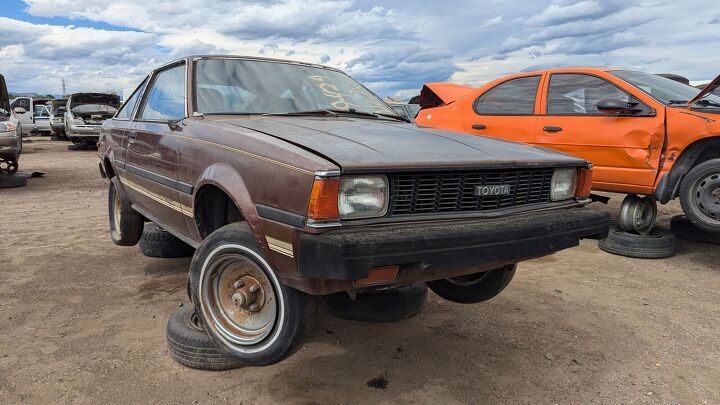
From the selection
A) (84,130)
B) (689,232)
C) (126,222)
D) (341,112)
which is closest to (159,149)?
(341,112)

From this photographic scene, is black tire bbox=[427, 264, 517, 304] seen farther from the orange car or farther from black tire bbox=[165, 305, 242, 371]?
the orange car

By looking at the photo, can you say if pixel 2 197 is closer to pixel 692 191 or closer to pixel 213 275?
→ pixel 213 275

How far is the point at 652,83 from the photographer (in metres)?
5.07

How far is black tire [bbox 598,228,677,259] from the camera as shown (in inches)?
188

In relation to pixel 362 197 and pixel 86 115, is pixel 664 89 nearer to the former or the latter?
pixel 362 197

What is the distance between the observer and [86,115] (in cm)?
1560

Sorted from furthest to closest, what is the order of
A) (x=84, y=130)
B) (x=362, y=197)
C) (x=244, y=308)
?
(x=84, y=130) → (x=244, y=308) → (x=362, y=197)

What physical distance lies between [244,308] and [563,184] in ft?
5.71

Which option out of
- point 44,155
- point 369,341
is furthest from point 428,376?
point 44,155

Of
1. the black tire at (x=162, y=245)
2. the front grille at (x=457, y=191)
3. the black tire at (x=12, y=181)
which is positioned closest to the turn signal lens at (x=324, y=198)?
the front grille at (x=457, y=191)

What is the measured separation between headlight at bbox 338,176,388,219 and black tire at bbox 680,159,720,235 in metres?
3.64

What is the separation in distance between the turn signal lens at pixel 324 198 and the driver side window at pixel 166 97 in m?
1.54

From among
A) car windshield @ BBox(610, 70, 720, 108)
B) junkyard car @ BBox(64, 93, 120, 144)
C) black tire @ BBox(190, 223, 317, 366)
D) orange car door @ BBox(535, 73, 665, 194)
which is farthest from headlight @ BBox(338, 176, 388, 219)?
junkyard car @ BBox(64, 93, 120, 144)

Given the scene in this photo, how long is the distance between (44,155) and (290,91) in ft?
48.0
